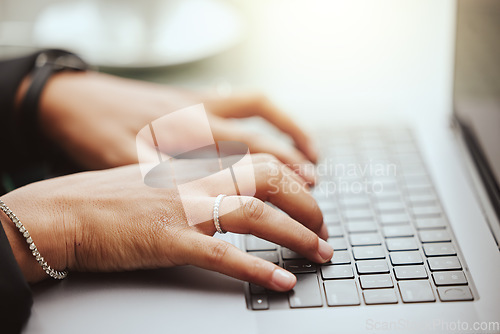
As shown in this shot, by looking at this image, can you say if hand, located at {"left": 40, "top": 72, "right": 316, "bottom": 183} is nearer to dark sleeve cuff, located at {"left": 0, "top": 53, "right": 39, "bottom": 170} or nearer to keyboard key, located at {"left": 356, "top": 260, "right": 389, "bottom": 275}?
dark sleeve cuff, located at {"left": 0, "top": 53, "right": 39, "bottom": 170}

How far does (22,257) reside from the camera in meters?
0.47

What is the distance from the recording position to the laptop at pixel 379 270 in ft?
1.44

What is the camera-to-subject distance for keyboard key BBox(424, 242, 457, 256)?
0.51 metres

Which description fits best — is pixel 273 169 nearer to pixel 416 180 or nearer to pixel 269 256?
pixel 269 256

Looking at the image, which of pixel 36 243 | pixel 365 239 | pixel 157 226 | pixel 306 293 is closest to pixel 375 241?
pixel 365 239

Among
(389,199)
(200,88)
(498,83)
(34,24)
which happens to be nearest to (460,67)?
(498,83)

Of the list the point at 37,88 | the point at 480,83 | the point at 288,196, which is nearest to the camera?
the point at 288,196

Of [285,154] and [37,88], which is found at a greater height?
[37,88]

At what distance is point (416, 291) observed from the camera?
0.46 metres

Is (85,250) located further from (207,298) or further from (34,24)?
(34,24)

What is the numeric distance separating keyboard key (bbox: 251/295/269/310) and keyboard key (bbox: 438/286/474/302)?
6.6 inches

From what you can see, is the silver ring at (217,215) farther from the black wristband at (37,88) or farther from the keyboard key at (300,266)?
the black wristband at (37,88)

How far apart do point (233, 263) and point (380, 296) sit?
0.48ft

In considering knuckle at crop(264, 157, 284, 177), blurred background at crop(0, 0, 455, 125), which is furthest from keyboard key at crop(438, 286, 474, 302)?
blurred background at crop(0, 0, 455, 125)
